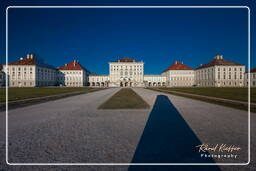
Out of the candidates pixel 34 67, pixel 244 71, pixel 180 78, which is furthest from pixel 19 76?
pixel 244 71

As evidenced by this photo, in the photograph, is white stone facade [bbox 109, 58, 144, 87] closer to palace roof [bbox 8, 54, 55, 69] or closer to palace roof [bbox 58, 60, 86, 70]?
palace roof [bbox 58, 60, 86, 70]

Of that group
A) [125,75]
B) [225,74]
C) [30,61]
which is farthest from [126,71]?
[225,74]

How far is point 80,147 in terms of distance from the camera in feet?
10.0

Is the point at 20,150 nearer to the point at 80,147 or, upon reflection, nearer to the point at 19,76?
the point at 80,147

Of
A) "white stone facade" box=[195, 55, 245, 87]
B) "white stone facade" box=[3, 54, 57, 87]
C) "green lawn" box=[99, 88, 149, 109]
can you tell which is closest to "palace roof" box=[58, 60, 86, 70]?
"white stone facade" box=[3, 54, 57, 87]

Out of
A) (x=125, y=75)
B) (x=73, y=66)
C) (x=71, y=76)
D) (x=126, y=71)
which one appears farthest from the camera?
(x=73, y=66)

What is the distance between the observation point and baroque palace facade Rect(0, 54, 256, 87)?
65688 millimetres

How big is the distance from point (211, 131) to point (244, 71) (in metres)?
86.6

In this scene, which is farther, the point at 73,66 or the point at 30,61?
the point at 73,66

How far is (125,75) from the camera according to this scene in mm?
83500

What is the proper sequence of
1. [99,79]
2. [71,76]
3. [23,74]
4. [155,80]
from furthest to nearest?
[99,79]
[155,80]
[71,76]
[23,74]

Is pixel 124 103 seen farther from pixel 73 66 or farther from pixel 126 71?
pixel 73 66

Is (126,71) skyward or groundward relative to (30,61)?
groundward

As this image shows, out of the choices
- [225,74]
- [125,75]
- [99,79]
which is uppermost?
[125,75]
